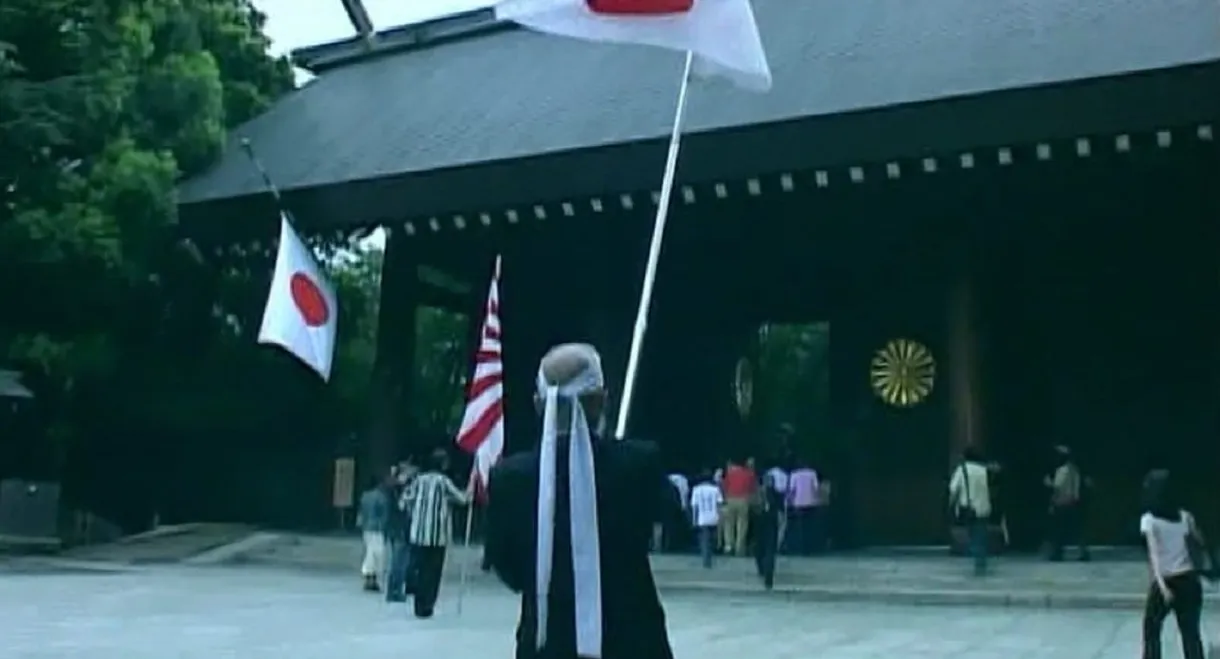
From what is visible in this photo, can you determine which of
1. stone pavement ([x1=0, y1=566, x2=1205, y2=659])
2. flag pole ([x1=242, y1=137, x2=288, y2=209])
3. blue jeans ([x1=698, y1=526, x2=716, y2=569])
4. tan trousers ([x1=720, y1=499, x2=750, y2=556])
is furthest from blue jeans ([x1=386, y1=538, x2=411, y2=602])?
flag pole ([x1=242, y1=137, x2=288, y2=209])

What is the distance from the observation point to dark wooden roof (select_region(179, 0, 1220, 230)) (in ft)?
59.8

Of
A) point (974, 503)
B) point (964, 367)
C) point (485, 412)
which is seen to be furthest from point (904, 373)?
point (485, 412)

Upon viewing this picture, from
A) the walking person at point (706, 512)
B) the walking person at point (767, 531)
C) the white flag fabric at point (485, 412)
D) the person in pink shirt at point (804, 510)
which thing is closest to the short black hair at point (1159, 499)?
the white flag fabric at point (485, 412)

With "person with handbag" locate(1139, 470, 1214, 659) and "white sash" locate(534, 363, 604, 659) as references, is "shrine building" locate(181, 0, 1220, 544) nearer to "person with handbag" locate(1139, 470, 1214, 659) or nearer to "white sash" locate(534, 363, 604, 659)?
"person with handbag" locate(1139, 470, 1214, 659)

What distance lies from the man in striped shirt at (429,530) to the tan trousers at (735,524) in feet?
23.1

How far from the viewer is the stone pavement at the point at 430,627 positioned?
38.8 feet

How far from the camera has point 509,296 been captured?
1029 inches

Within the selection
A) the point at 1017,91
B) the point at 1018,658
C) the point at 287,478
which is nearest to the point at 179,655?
the point at 1018,658

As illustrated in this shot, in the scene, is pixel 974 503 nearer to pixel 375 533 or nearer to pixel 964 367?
pixel 964 367

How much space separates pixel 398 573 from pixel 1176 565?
8.81 metres

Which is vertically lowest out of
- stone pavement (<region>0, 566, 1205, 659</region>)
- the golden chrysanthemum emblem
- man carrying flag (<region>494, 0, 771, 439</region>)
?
stone pavement (<region>0, 566, 1205, 659</region>)

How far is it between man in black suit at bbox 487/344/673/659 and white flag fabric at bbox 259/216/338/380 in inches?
495

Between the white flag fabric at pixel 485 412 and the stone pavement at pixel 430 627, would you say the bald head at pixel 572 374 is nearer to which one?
the stone pavement at pixel 430 627

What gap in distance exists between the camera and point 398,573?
53.5 ft
